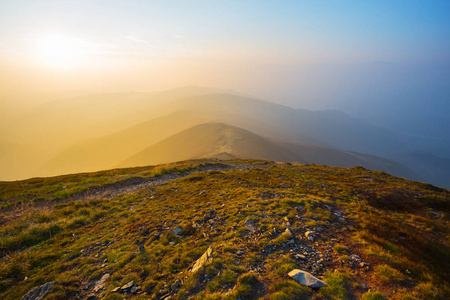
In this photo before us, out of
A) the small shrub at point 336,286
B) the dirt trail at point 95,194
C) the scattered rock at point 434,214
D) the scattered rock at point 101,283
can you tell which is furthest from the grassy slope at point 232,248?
the dirt trail at point 95,194

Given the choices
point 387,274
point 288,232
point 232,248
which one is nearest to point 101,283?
point 232,248

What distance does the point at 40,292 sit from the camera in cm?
889

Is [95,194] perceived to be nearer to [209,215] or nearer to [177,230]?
[177,230]

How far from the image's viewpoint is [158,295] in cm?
829

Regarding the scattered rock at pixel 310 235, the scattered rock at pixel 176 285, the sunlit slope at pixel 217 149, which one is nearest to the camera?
the scattered rock at pixel 176 285

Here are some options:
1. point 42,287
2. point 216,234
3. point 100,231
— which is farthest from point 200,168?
point 42,287

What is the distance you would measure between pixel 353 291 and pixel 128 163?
213697 millimetres

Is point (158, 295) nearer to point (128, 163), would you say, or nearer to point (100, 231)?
point (100, 231)

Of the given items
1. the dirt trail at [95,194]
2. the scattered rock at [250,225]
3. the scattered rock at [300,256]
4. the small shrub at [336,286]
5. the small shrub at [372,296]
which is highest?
the small shrub at [372,296]

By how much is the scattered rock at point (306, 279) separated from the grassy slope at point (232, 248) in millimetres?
289

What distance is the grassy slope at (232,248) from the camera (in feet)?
26.2

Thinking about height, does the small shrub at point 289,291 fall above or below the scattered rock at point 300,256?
above

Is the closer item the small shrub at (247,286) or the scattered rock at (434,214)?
the small shrub at (247,286)

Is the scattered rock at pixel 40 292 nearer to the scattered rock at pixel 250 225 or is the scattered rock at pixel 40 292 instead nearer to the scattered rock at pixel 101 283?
the scattered rock at pixel 101 283
